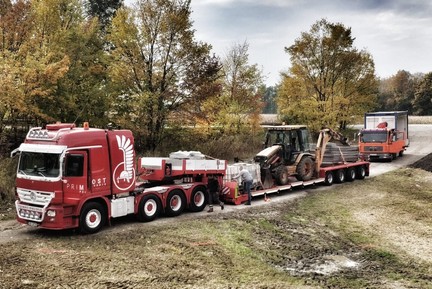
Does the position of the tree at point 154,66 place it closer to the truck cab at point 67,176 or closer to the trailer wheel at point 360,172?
the trailer wheel at point 360,172

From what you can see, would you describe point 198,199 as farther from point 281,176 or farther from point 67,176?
point 67,176

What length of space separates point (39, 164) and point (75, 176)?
1154 millimetres

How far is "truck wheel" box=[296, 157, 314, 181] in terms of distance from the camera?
64.9 feet

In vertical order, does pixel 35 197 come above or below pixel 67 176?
below

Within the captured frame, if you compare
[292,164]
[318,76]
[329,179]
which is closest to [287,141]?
[292,164]

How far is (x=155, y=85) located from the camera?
79.7ft

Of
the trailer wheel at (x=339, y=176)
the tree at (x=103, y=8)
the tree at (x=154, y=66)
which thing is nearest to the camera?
the trailer wheel at (x=339, y=176)

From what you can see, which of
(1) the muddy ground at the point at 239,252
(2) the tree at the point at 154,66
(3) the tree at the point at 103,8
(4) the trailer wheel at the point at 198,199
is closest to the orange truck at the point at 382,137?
(2) the tree at the point at 154,66

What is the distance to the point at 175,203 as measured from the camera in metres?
14.7

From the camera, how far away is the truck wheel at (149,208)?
44.2 ft

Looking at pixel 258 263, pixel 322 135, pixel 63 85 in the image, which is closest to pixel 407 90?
pixel 322 135

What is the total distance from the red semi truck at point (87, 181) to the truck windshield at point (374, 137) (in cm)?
2017

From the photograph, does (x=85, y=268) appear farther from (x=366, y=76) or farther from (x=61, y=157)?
(x=366, y=76)

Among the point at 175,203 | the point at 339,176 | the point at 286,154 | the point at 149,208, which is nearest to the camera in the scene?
the point at 149,208
